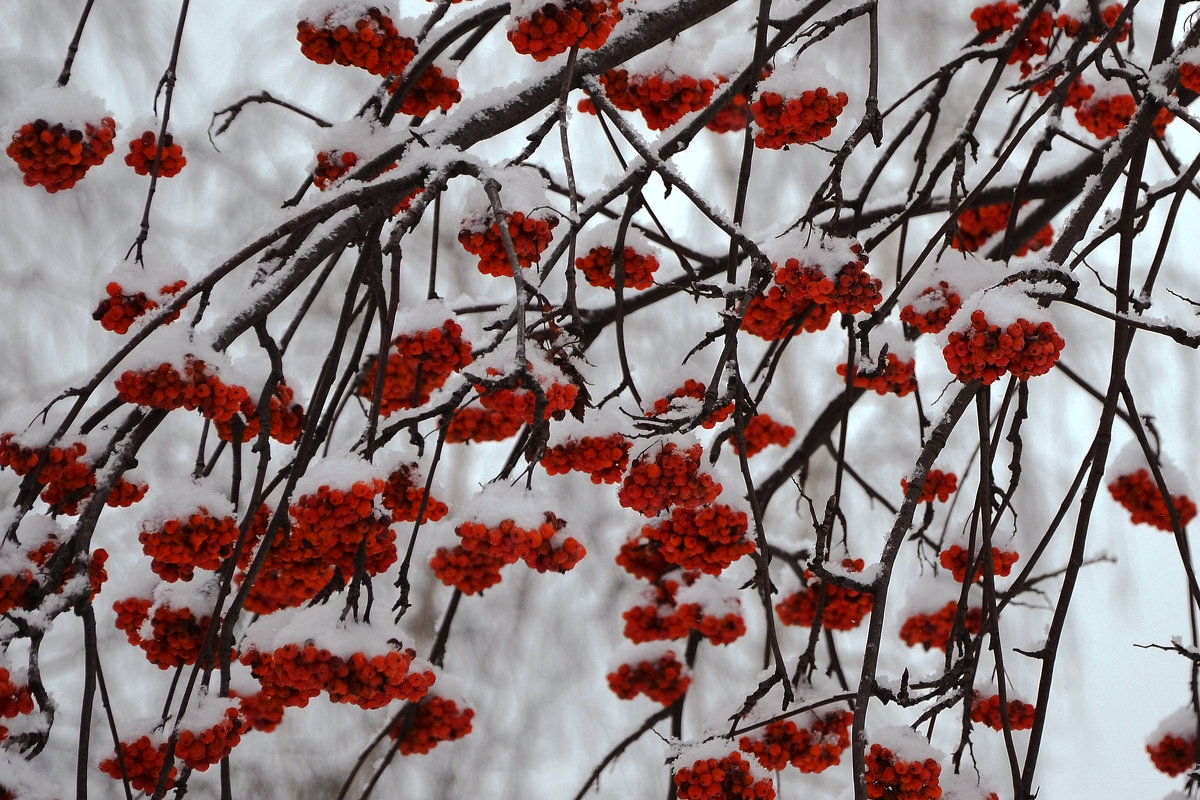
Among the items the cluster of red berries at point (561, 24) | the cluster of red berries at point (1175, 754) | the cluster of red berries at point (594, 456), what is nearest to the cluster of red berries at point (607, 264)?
the cluster of red berries at point (594, 456)

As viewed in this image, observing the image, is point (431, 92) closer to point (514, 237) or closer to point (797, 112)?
point (514, 237)

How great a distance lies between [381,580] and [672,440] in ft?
8.22

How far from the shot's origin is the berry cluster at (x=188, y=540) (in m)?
1.23

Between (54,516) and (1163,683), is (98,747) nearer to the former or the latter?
(54,516)

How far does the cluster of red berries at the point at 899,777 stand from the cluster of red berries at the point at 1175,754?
76 centimetres

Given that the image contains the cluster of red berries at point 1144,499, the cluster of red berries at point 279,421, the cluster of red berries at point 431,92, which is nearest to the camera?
the cluster of red berries at point 279,421

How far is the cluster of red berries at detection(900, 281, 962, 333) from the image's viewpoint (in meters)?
1.42

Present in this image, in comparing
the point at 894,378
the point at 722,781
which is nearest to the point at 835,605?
the point at 894,378

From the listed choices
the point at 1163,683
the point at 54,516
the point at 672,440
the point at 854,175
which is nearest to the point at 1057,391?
the point at 854,175

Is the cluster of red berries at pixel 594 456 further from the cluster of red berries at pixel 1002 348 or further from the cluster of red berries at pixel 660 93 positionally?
the cluster of red berries at pixel 660 93

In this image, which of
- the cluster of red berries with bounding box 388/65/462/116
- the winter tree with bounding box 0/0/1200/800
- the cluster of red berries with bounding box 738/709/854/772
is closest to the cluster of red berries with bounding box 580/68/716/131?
the winter tree with bounding box 0/0/1200/800

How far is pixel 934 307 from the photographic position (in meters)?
1.44

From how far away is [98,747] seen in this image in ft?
10.6

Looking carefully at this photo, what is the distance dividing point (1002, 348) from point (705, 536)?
462 mm
